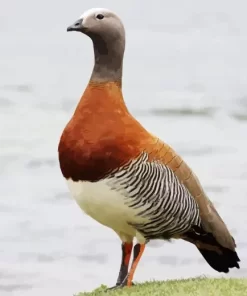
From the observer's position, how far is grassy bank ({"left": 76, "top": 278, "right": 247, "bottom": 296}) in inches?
168

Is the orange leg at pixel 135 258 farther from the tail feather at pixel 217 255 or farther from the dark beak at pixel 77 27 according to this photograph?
the dark beak at pixel 77 27

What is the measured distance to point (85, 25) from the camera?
13.4 feet

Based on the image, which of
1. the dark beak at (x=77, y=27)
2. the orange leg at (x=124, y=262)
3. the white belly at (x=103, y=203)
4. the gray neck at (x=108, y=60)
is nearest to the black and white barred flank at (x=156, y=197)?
the white belly at (x=103, y=203)

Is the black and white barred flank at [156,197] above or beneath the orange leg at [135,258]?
above

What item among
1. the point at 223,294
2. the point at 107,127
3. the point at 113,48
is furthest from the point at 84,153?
the point at 223,294

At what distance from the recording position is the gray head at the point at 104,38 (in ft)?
13.4

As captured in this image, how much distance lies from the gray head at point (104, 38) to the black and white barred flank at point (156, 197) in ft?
1.11

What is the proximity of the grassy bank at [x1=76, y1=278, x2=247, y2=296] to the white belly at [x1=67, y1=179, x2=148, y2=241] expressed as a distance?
0.29 metres

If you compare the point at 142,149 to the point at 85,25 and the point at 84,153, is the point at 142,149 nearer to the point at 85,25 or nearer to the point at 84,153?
the point at 84,153

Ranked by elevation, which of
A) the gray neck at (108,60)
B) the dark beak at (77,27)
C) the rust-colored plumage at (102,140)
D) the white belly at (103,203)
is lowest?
the white belly at (103,203)

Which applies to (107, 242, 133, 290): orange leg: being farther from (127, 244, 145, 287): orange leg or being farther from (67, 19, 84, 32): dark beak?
(67, 19, 84, 32): dark beak

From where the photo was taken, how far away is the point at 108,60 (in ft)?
13.7

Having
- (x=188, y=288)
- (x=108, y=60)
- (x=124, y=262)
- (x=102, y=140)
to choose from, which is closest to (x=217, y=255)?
(x=188, y=288)

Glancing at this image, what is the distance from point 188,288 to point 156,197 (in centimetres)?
43
